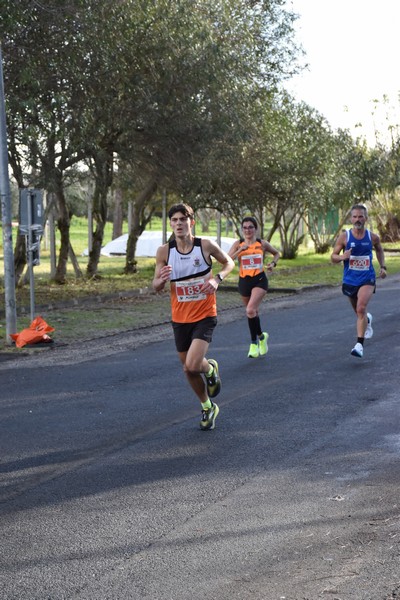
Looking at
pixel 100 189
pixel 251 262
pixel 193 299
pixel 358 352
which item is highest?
pixel 100 189

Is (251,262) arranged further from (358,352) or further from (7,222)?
(7,222)

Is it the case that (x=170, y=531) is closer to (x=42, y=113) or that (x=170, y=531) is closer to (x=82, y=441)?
(x=82, y=441)

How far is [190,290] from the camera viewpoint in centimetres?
833

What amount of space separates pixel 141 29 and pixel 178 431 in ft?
43.3

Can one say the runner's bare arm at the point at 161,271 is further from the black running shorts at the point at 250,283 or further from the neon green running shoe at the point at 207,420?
the black running shorts at the point at 250,283

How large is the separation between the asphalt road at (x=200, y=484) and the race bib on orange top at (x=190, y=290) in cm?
109

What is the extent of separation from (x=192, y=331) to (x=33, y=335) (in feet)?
20.5

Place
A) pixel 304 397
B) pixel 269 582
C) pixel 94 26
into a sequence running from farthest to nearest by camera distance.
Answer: pixel 94 26, pixel 304 397, pixel 269 582

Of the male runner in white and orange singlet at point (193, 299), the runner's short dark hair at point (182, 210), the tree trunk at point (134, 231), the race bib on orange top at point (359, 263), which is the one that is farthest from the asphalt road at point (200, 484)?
the tree trunk at point (134, 231)

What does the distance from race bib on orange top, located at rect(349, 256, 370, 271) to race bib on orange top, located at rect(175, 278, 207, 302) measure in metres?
4.44

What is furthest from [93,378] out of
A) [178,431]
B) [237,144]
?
[237,144]

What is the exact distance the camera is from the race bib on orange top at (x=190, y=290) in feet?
27.3

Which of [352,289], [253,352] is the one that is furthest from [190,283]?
[352,289]

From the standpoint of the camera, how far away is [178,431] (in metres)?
8.24
